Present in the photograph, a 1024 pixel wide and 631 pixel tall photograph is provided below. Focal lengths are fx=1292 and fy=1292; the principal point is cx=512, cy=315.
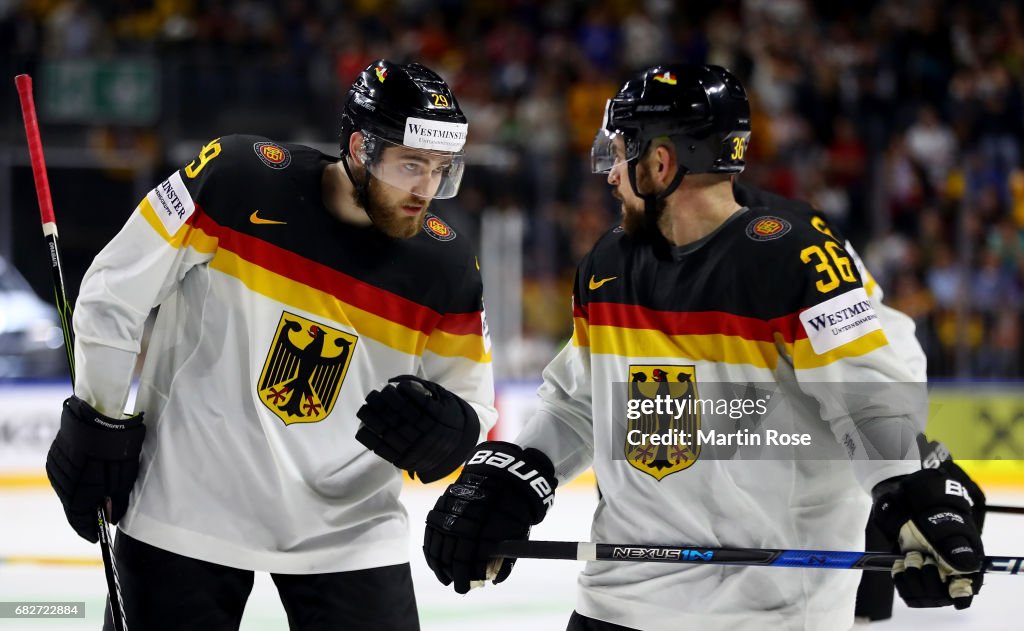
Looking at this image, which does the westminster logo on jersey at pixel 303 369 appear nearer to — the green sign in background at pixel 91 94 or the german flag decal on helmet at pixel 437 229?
the german flag decal on helmet at pixel 437 229

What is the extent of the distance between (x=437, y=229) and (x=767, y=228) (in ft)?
2.52

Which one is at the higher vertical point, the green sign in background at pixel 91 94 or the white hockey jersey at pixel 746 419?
the white hockey jersey at pixel 746 419

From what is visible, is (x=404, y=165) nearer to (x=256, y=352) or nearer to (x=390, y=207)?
(x=390, y=207)

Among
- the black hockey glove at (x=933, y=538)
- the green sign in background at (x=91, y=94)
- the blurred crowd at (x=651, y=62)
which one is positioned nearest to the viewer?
the black hockey glove at (x=933, y=538)

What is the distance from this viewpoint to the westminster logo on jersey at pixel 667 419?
217 centimetres

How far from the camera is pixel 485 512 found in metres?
2.23

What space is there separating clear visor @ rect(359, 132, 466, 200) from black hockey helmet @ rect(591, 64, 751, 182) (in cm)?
42

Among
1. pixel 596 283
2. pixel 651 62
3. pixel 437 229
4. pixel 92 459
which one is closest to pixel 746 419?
pixel 596 283

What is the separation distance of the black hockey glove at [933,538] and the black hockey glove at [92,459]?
53.4 inches

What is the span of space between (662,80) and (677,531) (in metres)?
0.79

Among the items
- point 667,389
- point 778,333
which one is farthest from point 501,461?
point 778,333

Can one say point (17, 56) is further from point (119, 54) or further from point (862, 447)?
point (862, 447)

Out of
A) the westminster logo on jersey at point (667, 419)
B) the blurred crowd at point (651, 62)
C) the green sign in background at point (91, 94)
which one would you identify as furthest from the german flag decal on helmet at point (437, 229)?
the green sign in background at point (91, 94)

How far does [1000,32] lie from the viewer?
33.9ft
